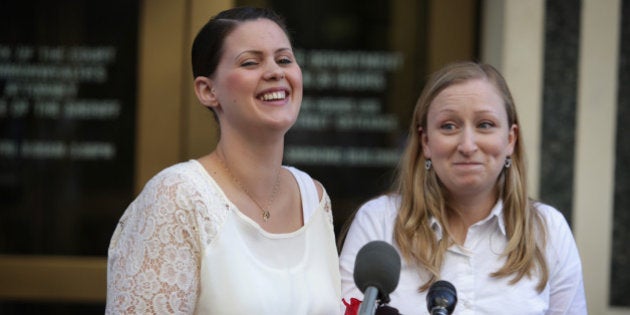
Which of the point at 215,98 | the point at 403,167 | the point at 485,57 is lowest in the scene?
the point at 403,167

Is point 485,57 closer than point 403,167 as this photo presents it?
No

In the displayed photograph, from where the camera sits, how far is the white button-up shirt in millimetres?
3086

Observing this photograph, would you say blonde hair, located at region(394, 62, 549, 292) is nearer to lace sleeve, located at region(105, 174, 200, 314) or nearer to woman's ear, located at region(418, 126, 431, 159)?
woman's ear, located at region(418, 126, 431, 159)

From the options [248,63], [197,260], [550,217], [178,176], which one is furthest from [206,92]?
[550,217]

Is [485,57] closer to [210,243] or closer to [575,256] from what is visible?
[575,256]

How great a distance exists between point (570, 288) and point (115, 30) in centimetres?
347

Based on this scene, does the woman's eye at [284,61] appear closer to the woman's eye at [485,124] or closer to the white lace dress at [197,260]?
the white lace dress at [197,260]

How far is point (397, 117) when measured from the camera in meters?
5.65

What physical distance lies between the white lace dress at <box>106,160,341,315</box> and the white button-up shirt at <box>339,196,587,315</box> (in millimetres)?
593

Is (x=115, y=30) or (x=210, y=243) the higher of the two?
(x=115, y=30)

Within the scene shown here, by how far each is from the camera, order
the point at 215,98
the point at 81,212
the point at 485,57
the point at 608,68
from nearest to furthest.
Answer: the point at 215,98 → the point at 608,68 → the point at 485,57 → the point at 81,212

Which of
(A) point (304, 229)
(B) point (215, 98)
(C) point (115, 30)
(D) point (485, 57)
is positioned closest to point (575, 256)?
(A) point (304, 229)

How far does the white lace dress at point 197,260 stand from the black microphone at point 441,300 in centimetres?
50

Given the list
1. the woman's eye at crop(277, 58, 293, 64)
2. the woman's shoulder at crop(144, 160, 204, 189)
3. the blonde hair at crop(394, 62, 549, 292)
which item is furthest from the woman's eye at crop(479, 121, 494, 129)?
the woman's shoulder at crop(144, 160, 204, 189)
